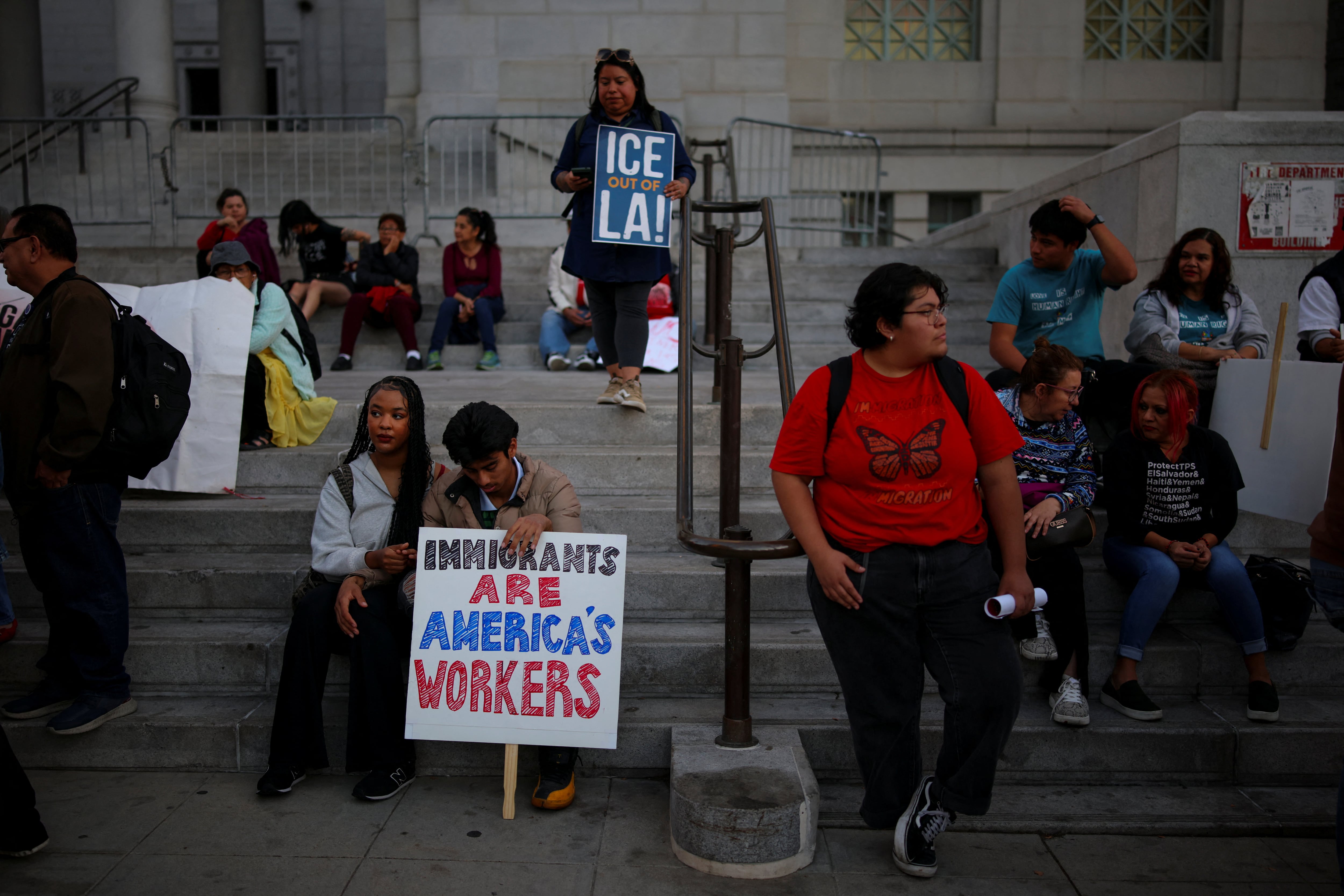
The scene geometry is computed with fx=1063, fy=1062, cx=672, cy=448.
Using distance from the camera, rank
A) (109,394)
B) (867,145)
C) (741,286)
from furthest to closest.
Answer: (867,145) < (741,286) < (109,394)

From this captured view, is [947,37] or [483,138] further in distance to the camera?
[947,37]

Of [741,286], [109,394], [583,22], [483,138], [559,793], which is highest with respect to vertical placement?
[583,22]

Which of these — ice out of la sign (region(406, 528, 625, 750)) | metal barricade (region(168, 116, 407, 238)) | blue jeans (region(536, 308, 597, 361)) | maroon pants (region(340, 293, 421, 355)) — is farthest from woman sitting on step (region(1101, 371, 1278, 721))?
metal barricade (region(168, 116, 407, 238))

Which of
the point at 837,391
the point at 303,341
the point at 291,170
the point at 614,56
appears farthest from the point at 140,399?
the point at 291,170

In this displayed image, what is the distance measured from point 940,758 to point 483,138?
11.6 m

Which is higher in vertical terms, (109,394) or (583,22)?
(583,22)

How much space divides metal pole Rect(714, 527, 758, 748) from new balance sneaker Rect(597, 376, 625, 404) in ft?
7.08

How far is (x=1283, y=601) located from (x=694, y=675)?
2.46 m

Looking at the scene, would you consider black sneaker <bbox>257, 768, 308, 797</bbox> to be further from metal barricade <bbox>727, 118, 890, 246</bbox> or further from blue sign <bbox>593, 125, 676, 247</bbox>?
metal barricade <bbox>727, 118, 890, 246</bbox>

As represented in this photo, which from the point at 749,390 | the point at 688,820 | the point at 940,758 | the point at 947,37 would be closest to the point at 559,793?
the point at 688,820

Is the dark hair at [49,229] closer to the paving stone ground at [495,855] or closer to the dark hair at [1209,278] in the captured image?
the paving stone ground at [495,855]

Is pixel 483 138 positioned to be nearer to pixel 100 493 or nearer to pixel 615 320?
pixel 615 320

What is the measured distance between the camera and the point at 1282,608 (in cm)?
441

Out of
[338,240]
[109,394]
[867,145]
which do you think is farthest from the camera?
[867,145]
